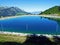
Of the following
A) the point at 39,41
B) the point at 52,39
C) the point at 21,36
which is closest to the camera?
the point at 39,41

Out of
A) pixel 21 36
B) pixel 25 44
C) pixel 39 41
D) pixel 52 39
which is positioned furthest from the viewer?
pixel 21 36

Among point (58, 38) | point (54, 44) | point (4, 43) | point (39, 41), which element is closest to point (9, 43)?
A: point (4, 43)

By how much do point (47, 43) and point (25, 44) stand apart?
10.3ft

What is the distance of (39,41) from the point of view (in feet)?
74.7

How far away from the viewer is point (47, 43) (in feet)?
71.7

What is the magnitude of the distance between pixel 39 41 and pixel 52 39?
2.73m

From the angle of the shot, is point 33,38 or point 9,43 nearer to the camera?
point 9,43

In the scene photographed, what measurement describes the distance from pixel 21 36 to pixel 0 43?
5610mm

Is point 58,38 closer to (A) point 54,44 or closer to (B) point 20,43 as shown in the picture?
(A) point 54,44

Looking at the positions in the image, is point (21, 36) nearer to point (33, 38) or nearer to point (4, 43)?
point (33, 38)

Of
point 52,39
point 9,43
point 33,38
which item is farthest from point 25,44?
point 52,39

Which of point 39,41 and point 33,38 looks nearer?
point 39,41

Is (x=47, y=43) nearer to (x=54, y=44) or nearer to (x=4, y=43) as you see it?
(x=54, y=44)

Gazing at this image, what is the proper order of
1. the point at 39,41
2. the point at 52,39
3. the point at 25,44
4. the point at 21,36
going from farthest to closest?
1. the point at 21,36
2. the point at 52,39
3. the point at 39,41
4. the point at 25,44
